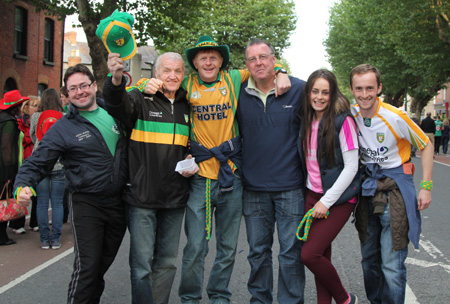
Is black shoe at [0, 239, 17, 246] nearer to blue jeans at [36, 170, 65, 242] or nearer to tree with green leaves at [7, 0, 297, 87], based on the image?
blue jeans at [36, 170, 65, 242]

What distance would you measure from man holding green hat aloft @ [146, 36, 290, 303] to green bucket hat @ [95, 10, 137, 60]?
0.67 m

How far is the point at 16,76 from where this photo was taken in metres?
18.9

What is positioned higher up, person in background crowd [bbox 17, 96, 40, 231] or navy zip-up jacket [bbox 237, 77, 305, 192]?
navy zip-up jacket [bbox 237, 77, 305, 192]

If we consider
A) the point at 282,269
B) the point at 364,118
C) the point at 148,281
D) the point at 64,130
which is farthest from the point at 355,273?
the point at 64,130

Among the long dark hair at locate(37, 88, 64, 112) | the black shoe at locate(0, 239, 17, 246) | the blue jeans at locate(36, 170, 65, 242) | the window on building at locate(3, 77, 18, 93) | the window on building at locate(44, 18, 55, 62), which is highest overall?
the window on building at locate(44, 18, 55, 62)

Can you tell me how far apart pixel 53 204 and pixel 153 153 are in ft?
11.5

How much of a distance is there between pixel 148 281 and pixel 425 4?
61.6 ft

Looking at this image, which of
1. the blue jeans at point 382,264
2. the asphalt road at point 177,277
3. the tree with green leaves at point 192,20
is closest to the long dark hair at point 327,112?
the blue jeans at point 382,264

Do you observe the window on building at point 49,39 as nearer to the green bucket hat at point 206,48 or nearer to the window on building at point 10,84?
the window on building at point 10,84

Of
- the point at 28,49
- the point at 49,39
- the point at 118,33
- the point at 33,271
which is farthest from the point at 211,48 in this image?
the point at 49,39

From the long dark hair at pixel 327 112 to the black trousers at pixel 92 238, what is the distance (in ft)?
5.00

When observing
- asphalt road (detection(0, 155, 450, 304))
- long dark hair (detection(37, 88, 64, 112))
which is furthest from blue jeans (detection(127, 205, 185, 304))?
long dark hair (detection(37, 88, 64, 112))

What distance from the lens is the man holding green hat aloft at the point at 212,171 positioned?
3.69m

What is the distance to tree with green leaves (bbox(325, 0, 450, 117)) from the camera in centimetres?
1983
